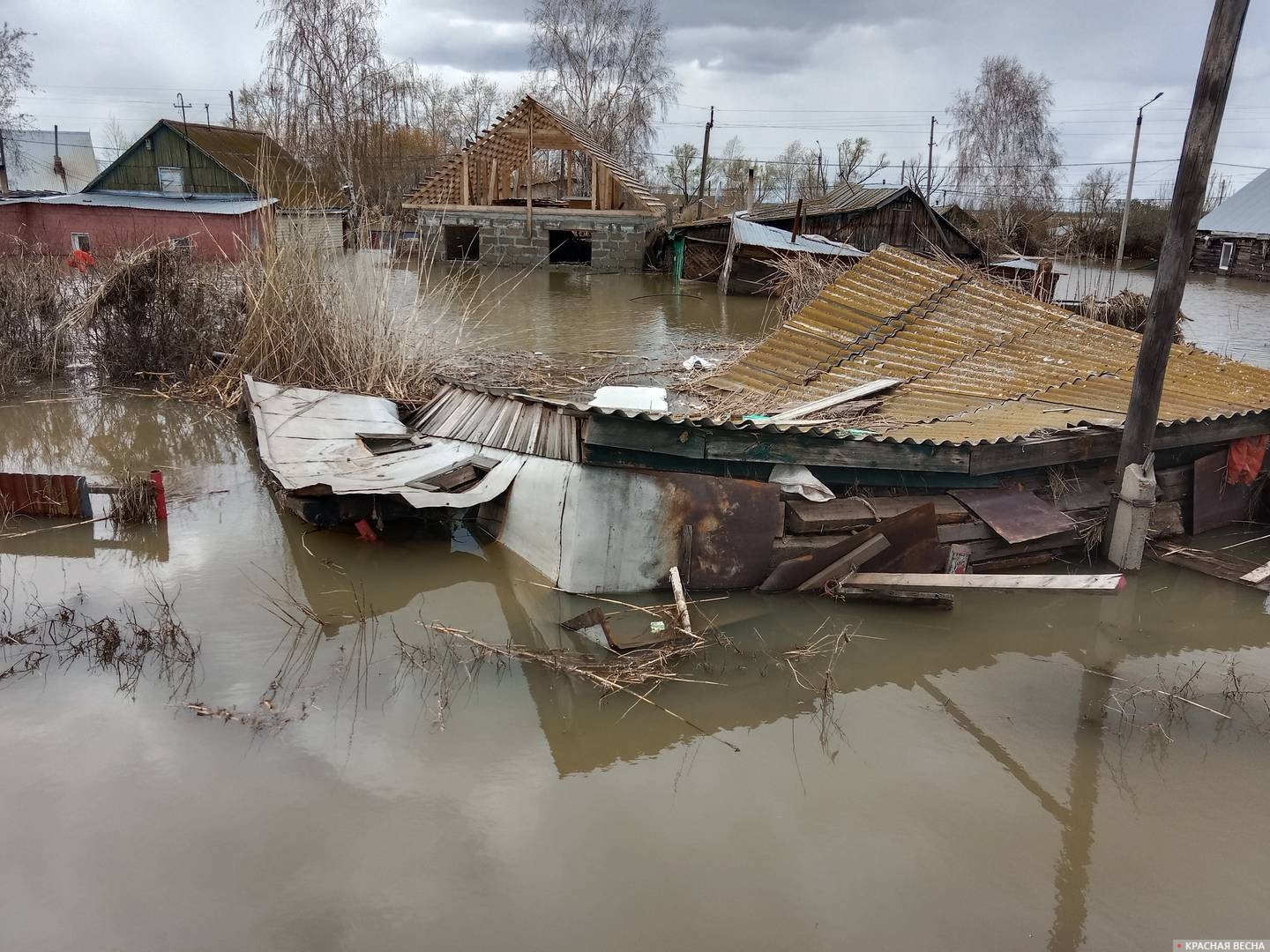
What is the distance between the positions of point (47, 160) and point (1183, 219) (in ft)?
208

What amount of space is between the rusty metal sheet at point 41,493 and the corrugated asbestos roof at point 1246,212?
35752mm

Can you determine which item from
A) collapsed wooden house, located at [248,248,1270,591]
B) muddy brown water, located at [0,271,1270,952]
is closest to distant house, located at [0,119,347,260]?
collapsed wooden house, located at [248,248,1270,591]

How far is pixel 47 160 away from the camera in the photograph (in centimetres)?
5128

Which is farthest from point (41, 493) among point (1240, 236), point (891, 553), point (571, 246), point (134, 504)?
point (1240, 236)

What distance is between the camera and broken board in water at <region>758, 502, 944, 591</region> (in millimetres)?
6102

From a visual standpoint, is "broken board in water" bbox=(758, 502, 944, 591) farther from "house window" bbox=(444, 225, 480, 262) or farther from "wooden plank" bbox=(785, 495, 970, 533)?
"house window" bbox=(444, 225, 480, 262)

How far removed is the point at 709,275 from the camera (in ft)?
78.7

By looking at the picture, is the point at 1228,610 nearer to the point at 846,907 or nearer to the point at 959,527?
the point at 959,527

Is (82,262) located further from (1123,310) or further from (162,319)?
(1123,310)

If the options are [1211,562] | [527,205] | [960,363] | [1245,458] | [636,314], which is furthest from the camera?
[527,205]

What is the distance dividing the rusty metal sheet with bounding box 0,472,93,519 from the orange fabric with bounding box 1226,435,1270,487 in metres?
10.2

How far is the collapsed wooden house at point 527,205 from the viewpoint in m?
23.1

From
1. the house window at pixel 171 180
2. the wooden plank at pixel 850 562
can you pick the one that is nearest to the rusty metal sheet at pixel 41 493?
the wooden plank at pixel 850 562

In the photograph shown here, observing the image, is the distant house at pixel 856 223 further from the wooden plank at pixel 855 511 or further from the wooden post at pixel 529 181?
the wooden plank at pixel 855 511
